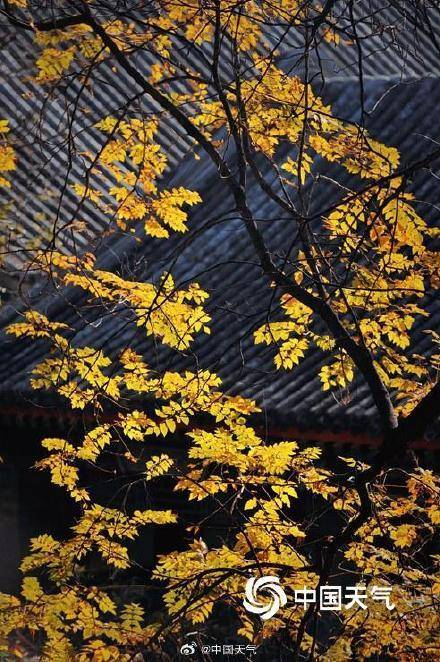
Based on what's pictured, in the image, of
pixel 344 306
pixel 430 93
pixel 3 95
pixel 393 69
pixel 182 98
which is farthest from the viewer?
pixel 393 69

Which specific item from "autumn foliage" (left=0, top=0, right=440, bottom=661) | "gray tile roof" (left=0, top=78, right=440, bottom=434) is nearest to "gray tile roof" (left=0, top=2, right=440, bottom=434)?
"gray tile roof" (left=0, top=78, right=440, bottom=434)

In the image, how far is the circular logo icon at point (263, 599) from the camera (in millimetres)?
4625

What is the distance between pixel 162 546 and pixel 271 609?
4.59m

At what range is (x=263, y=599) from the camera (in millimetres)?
4902

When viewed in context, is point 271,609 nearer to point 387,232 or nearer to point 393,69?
point 387,232

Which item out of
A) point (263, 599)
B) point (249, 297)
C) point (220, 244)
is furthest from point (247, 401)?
point (220, 244)

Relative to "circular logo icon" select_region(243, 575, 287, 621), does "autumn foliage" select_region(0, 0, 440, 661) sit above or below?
above

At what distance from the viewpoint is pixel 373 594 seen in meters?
4.91

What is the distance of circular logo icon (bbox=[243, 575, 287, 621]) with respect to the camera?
4.62 meters

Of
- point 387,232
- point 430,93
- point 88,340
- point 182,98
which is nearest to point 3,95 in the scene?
point 88,340

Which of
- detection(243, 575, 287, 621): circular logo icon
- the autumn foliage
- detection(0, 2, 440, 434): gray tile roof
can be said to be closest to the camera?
the autumn foliage

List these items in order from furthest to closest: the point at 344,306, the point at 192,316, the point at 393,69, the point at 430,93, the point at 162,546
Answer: the point at 393,69 → the point at 430,93 → the point at 162,546 → the point at 192,316 → the point at 344,306

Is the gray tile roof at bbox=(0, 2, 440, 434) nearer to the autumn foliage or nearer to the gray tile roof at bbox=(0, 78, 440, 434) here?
the gray tile roof at bbox=(0, 78, 440, 434)

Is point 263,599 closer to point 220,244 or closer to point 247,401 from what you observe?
point 247,401
